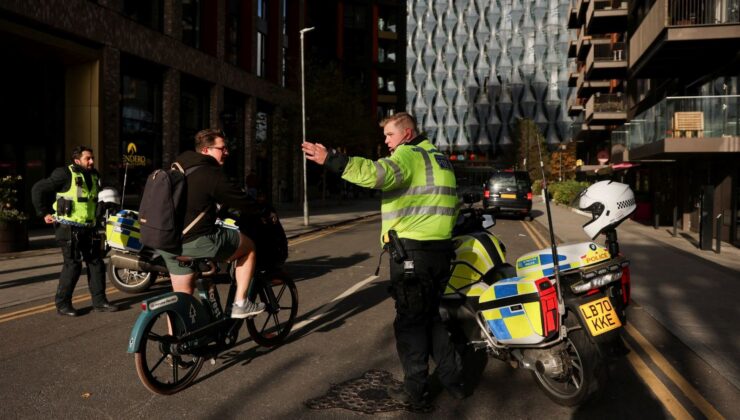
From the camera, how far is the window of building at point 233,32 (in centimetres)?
2945

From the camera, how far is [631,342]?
560 centimetres

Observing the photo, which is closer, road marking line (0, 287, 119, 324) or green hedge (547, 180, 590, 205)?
road marking line (0, 287, 119, 324)

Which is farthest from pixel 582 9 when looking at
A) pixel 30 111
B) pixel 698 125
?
pixel 30 111

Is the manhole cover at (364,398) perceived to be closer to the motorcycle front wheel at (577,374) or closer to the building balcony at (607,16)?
the motorcycle front wheel at (577,374)

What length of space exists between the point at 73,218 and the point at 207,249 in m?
3.09

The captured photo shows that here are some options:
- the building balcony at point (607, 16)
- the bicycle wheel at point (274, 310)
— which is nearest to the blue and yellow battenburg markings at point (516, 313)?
the bicycle wheel at point (274, 310)

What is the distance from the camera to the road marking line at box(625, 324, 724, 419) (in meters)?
3.90

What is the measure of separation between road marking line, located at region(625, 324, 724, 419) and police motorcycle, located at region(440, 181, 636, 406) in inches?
28.4

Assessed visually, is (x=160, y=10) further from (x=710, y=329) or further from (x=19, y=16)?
(x=710, y=329)

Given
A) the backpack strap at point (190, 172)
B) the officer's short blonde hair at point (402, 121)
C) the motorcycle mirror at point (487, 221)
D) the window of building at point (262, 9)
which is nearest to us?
the officer's short blonde hair at point (402, 121)

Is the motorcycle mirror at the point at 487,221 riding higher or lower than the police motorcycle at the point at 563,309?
higher

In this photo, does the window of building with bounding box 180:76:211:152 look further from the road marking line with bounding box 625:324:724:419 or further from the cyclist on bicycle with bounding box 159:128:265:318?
the road marking line with bounding box 625:324:724:419

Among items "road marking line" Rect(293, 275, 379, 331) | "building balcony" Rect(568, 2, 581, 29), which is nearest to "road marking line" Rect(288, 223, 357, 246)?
"road marking line" Rect(293, 275, 379, 331)

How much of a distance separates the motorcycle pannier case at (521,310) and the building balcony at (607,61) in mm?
33846
